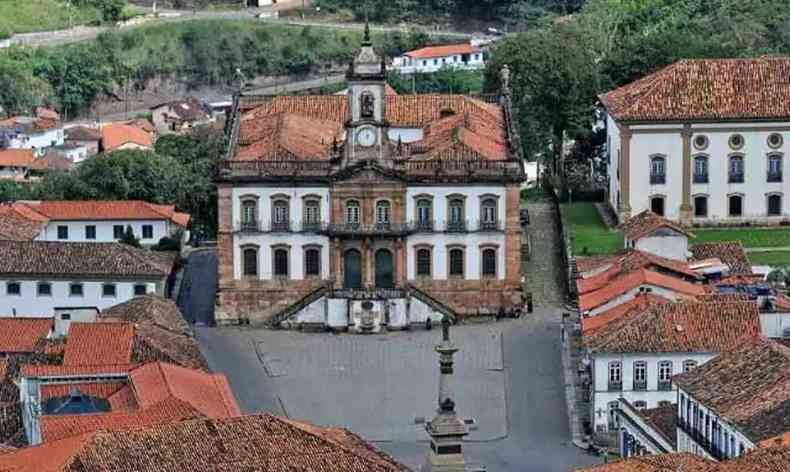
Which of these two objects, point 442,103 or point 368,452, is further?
point 442,103

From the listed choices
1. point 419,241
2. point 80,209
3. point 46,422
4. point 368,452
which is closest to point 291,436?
point 368,452

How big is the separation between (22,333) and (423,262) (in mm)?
15299

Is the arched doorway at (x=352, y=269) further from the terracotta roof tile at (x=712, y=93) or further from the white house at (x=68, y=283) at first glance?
the terracotta roof tile at (x=712, y=93)

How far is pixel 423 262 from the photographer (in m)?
89.4

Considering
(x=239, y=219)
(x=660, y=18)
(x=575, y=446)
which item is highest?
(x=660, y=18)

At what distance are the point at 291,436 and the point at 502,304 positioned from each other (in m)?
31.2

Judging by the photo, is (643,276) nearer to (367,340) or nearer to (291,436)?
(367,340)

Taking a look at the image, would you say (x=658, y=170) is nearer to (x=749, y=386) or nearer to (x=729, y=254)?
(x=729, y=254)

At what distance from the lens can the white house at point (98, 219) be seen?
95812mm

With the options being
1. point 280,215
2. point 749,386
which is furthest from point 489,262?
point 749,386

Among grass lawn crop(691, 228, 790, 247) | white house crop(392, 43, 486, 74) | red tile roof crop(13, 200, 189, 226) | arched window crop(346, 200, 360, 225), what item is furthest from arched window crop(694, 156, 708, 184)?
white house crop(392, 43, 486, 74)

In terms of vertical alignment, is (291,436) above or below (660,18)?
below

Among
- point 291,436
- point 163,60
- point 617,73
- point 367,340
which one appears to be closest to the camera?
point 291,436

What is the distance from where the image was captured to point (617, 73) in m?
111
